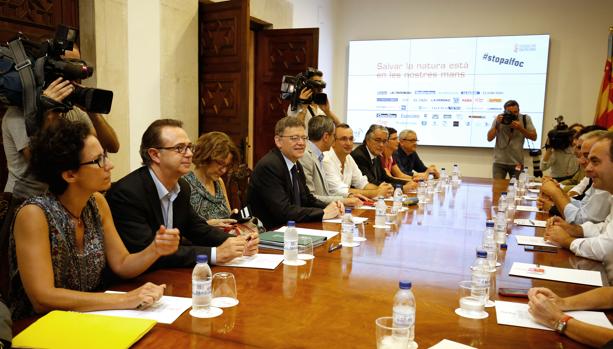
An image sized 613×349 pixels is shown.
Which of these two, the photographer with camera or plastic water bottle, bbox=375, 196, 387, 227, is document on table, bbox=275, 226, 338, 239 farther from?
the photographer with camera

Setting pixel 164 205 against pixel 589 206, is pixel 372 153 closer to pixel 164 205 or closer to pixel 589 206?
pixel 589 206

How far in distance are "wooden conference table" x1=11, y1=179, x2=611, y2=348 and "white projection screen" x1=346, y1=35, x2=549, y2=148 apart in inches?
214

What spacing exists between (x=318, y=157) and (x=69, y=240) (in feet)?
7.88

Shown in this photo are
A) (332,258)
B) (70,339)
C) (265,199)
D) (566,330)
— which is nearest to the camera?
(70,339)

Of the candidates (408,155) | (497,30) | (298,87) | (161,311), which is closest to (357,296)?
(161,311)

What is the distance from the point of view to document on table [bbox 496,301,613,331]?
4.99ft

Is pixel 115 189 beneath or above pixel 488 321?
above

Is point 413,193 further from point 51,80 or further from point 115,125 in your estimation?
point 51,80

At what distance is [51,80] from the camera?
Result: 7.88 feet

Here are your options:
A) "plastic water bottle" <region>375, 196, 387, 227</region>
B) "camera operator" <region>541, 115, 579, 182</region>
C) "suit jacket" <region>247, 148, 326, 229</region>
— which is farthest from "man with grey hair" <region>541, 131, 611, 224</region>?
"camera operator" <region>541, 115, 579, 182</region>

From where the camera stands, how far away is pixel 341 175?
4520mm

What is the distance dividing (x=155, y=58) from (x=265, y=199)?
216cm

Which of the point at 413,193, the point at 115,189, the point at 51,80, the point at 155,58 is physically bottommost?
the point at 413,193

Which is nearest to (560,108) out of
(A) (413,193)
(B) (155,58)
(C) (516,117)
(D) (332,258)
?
(C) (516,117)
